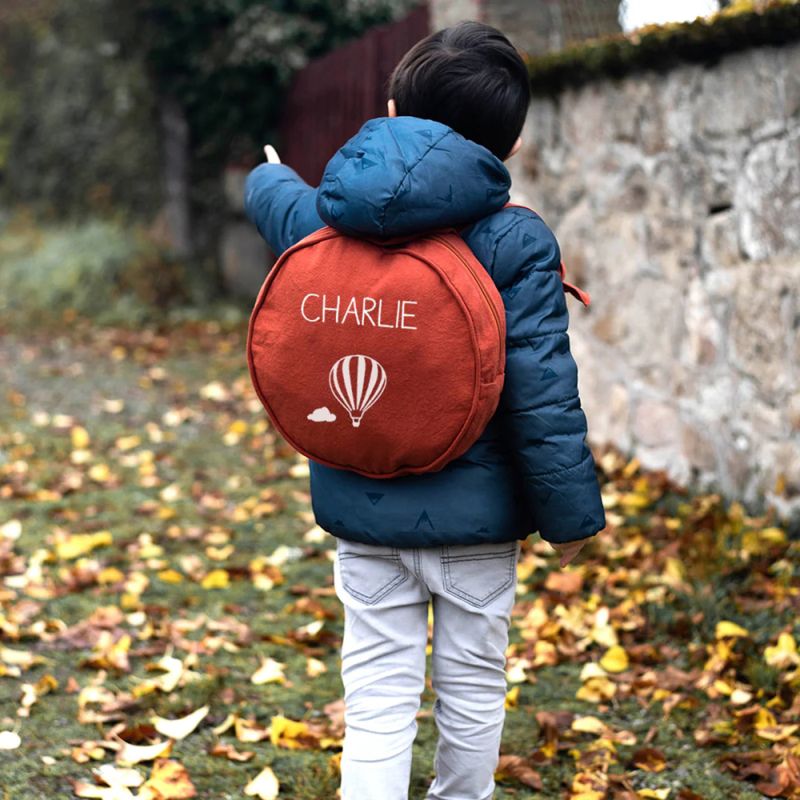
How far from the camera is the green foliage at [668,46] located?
3.55m

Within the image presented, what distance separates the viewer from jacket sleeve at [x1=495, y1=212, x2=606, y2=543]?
6.05 feet

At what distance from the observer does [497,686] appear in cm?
206

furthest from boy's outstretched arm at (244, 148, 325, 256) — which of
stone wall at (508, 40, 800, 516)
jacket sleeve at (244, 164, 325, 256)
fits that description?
stone wall at (508, 40, 800, 516)

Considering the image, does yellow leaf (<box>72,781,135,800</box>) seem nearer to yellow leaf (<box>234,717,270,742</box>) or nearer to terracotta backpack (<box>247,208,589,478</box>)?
yellow leaf (<box>234,717,270,742</box>)

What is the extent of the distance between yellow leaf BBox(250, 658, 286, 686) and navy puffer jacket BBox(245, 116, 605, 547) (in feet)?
3.83

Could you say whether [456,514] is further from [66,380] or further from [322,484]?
[66,380]

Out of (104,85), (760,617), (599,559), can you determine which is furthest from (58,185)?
(760,617)

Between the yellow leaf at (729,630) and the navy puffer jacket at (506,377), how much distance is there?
1324 mm

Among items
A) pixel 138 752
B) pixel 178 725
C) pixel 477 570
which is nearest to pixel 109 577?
pixel 178 725

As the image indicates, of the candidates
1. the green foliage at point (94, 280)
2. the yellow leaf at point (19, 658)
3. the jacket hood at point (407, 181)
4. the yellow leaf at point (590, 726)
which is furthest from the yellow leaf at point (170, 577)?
the green foliage at point (94, 280)

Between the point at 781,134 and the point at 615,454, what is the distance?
1.51 meters

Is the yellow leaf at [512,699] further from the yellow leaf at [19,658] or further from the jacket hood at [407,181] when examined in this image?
the jacket hood at [407,181]

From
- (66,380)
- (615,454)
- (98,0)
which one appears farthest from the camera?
(98,0)

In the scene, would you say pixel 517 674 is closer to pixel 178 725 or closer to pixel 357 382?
pixel 178 725
